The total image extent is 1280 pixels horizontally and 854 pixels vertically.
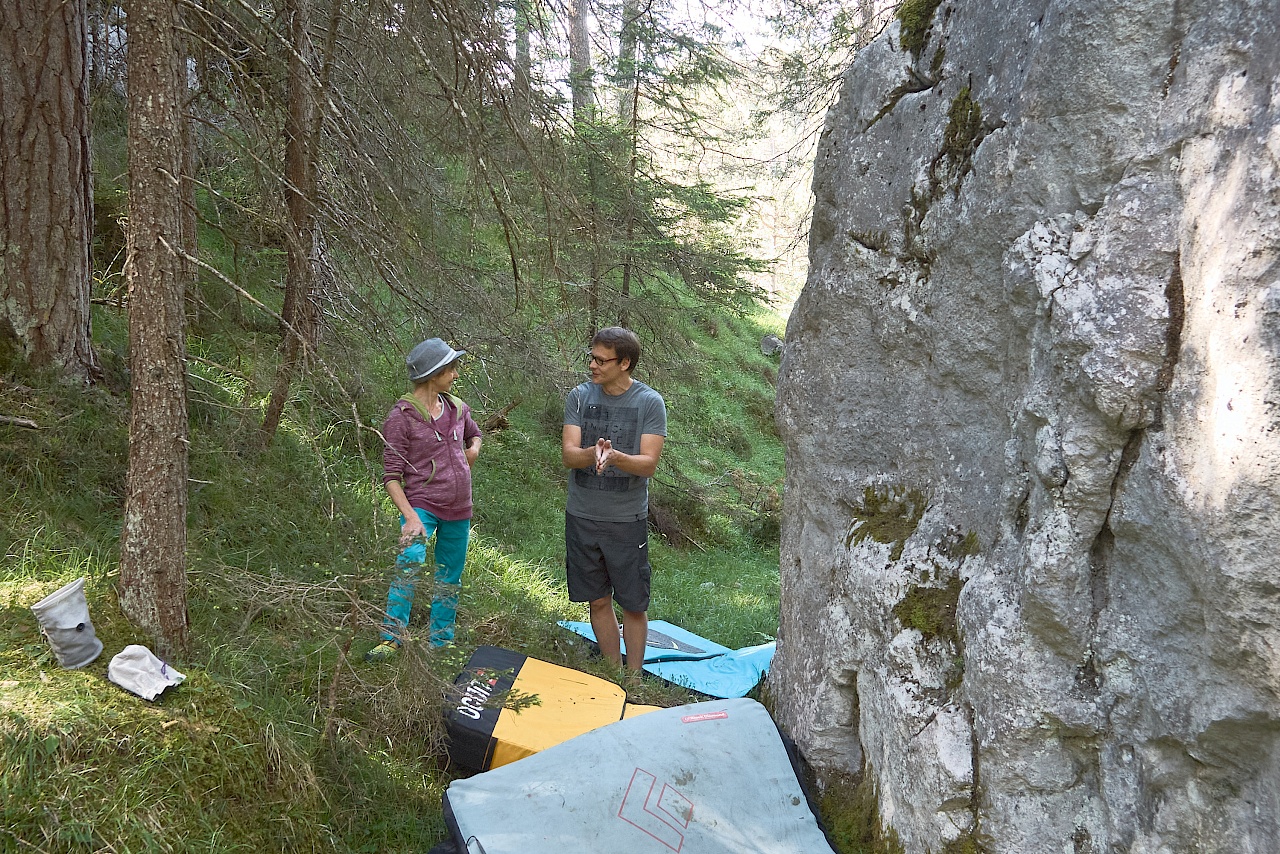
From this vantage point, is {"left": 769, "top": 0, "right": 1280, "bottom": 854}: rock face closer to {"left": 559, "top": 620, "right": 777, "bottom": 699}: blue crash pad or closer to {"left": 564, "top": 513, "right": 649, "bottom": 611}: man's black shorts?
{"left": 564, "top": 513, "right": 649, "bottom": 611}: man's black shorts

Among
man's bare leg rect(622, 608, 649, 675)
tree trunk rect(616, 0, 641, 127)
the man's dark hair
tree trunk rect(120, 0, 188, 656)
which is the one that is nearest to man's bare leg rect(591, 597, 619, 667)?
man's bare leg rect(622, 608, 649, 675)

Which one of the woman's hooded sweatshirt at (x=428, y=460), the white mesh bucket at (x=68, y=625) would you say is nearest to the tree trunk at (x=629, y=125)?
the woman's hooded sweatshirt at (x=428, y=460)

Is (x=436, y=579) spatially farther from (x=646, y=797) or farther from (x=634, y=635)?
(x=634, y=635)

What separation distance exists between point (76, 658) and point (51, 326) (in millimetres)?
2469

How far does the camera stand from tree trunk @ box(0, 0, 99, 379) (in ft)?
14.1

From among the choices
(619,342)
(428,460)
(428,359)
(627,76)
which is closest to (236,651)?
(428,460)

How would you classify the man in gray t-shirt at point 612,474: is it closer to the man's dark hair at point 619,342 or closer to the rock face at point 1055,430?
the man's dark hair at point 619,342

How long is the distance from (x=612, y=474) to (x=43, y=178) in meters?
3.42

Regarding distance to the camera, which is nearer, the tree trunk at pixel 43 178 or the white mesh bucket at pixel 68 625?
the white mesh bucket at pixel 68 625

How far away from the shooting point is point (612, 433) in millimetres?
4367

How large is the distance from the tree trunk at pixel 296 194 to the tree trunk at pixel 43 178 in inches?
41.7

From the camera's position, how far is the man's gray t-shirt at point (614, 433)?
4352mm

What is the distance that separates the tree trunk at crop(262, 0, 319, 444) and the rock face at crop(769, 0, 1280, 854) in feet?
8.38

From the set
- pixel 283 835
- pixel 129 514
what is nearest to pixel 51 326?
pixel 129 514
